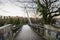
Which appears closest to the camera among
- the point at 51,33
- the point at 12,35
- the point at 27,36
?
the point at 51,33

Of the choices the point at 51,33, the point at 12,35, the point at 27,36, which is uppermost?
the point at 51,33

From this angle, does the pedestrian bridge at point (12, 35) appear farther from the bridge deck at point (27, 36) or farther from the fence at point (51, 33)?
the fence at point (51, 33)

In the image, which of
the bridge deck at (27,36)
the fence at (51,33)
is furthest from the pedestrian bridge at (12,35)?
the fence at (51,33)

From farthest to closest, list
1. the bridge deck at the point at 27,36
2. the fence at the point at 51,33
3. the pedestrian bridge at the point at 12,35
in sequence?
the bridge deck at the point at 27,36 < the fence at the point at 51,33 < the pedestrian bridge at the point at 12,35

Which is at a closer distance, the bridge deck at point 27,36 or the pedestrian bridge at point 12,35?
the pedestrian bridge at point 12,35

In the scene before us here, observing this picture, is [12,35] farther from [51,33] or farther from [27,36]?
[27,36]

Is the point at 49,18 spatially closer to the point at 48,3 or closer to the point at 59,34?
the point at 48,3

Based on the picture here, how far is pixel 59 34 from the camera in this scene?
6.28m

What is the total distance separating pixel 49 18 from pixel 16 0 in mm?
3774

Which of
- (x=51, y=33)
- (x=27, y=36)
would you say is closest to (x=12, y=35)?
(x=51, y=33)

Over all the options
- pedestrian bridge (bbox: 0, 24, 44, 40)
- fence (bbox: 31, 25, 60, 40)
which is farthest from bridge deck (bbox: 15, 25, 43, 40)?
fence (bbox: 31, 25, 60, 40)

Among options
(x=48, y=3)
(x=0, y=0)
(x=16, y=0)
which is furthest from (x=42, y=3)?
(x=0, y=0)

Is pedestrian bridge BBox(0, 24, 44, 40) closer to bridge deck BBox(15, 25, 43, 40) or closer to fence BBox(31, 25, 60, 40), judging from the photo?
bridge deck BBox(15, 25, 43, 40)

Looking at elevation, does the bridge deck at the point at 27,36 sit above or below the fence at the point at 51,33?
below
